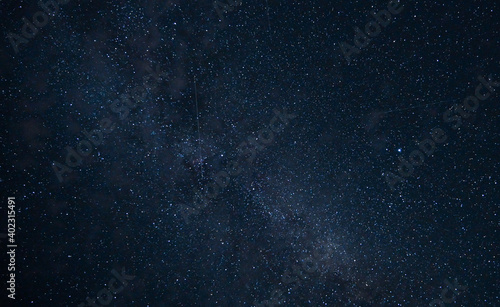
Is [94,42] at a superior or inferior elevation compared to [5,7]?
inferior

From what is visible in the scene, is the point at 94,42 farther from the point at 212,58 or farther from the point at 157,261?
the point at 157,261

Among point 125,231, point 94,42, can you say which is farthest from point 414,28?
point 125,231

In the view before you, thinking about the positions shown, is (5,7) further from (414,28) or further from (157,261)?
(414,28)

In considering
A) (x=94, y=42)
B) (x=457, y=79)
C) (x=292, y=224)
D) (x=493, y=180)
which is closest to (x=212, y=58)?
(x=94, y=42)

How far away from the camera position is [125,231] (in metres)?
0.99

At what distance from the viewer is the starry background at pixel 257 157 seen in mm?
962

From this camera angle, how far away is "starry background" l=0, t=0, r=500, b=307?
0.96m

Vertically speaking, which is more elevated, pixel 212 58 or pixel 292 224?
pixel 212 58

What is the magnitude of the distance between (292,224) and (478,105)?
2.06 ft

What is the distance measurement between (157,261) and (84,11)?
0.73 metres

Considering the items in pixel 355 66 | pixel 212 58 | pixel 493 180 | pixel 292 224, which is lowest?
pixel 493 180

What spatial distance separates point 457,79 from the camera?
984mm

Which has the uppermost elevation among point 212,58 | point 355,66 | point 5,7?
point 5,7

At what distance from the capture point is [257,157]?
989mm
